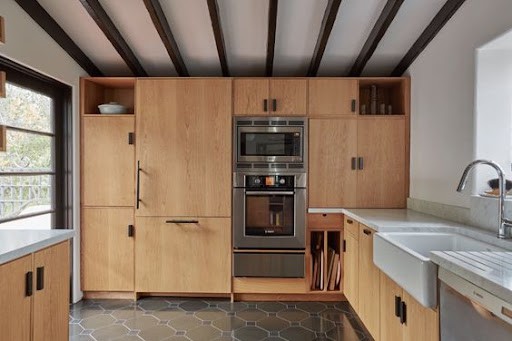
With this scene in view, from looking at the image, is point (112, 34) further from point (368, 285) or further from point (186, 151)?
point (368, 285)

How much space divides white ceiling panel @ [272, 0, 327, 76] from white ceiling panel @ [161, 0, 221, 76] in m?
0.59

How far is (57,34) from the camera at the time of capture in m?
2.76

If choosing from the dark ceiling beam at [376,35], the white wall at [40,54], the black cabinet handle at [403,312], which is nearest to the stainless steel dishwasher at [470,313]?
the black cabinet handle at [403,312]

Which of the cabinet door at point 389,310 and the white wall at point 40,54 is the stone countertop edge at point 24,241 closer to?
the white wall at point 40,54

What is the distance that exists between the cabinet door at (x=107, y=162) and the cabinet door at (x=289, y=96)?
1.38m

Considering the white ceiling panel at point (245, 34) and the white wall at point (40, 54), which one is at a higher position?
the white ceiling panel at point (245, 34)

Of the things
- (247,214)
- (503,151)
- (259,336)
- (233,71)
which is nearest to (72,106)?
(233,71)

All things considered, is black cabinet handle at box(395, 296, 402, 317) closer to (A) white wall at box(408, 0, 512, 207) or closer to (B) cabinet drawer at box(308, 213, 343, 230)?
(A) white wall at box(408, 0, 512, 207)

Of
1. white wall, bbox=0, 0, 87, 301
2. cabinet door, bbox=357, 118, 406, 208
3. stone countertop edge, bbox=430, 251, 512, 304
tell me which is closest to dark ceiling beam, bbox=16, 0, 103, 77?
white wall, bbox=0, 0, 87, 301

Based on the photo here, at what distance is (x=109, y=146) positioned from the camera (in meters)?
3.17

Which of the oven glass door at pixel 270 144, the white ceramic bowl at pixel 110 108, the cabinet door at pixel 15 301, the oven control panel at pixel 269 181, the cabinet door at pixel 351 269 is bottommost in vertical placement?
the cabinet door at pixel 351 269

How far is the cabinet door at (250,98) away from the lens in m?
3.15

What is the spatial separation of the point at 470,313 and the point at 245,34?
8.31 ft

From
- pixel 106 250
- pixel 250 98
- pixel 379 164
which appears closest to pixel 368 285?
pixel 379 164
